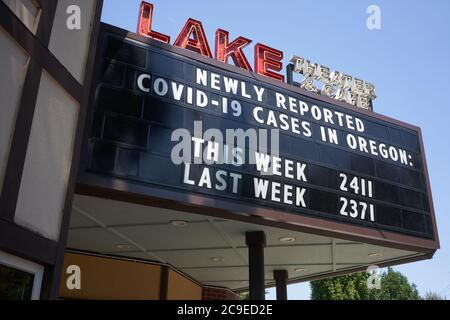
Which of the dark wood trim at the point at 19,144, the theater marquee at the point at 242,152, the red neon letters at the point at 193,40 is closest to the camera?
the dark wood trim at the point at 19,144

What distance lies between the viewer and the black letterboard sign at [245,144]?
7.55 metres

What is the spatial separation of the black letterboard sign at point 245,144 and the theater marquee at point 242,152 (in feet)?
0.07

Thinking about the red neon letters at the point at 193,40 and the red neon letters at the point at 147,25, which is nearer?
the red neon letters at the point at 147,25

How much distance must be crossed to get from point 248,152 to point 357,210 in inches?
108

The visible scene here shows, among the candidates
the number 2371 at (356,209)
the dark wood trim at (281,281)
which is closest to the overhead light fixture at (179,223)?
the number 2371 at (356,209)

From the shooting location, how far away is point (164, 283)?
1252 cm

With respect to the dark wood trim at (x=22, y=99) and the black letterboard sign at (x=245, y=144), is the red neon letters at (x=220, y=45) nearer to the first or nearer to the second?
the black letterboard sign at (x=245, y=144)

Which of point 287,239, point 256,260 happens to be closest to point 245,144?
point 256,260

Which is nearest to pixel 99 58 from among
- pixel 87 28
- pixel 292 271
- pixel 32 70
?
pixel 87 28

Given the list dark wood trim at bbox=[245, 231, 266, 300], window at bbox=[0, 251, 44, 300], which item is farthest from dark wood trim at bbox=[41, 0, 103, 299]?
dark wood trim at bbox=[245, 231, 266, 300]

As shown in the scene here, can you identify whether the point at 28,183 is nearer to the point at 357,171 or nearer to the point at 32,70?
the point at 32,70

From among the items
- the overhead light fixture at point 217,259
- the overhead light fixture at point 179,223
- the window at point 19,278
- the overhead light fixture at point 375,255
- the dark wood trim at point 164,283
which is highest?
the overhead light fixture at point 179,223

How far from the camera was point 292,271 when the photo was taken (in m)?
13.5

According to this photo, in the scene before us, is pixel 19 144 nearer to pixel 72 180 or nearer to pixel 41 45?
pixel 72 180
